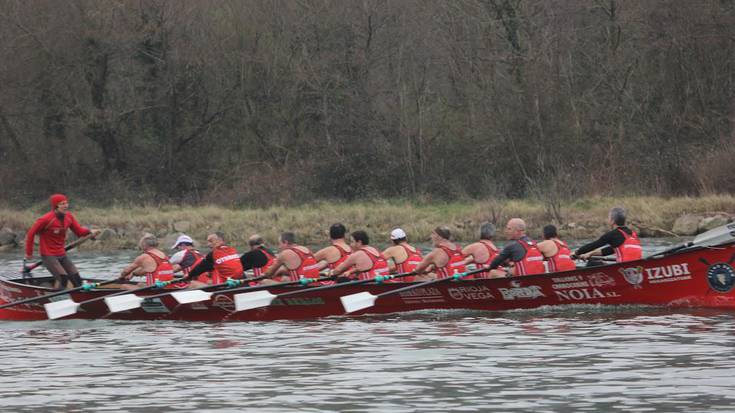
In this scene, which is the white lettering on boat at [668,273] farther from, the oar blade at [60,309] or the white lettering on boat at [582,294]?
the oar blade at [60,309]

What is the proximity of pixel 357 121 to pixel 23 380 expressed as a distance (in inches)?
1358

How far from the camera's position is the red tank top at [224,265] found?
2145cm

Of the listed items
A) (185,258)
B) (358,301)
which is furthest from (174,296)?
(358,301)

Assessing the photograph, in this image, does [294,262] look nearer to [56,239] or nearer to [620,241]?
[56,239]

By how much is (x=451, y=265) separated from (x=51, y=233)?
6566 mm

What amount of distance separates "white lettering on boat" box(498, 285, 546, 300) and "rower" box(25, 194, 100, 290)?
704cm

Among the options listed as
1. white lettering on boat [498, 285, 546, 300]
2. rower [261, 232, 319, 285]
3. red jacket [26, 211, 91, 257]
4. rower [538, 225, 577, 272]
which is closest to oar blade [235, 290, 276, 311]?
rower [261, 232, 319, 285]

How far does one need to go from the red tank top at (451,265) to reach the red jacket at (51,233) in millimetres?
6052

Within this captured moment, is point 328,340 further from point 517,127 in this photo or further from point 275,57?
point 275,57

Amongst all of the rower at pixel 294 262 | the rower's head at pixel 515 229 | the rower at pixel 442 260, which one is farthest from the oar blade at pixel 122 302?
the rower's head at pixel 515 229

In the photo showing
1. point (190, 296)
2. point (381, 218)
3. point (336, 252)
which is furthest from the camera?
point (381, 218)

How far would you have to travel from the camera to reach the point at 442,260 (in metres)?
20.4

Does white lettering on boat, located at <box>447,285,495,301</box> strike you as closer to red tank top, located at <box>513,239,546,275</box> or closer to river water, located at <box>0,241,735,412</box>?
river water, located at <box>0,241,735,412</box>

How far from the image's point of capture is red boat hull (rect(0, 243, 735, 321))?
18.6 meters
